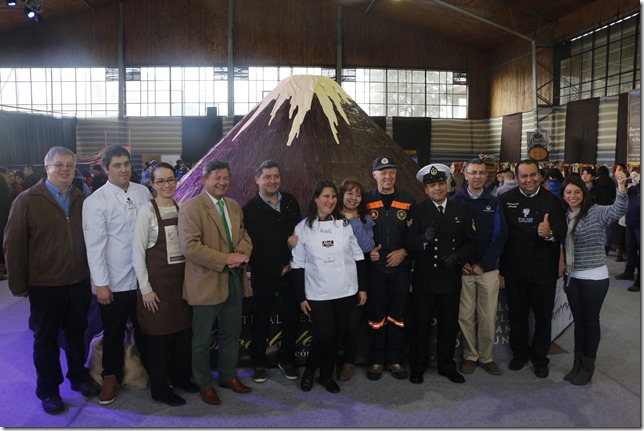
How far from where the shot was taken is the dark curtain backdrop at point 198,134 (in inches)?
679

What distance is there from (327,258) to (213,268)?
0.68 m

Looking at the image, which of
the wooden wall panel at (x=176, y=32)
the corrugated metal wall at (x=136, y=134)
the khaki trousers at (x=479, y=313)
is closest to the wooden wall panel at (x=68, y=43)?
the wooden wall panel at (x=176, y=32)

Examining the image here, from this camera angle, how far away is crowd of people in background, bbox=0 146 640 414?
310cm

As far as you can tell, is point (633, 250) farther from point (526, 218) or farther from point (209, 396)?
point (209, 396)

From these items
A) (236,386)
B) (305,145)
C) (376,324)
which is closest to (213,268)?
(236,386)

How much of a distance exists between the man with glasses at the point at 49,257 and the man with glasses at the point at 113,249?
19 centimetres

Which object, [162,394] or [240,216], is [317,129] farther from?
[162,394]

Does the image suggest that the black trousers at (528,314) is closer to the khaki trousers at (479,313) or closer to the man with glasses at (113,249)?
the khaki trousers at (479,313)

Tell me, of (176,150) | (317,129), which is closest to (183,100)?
(176,150)

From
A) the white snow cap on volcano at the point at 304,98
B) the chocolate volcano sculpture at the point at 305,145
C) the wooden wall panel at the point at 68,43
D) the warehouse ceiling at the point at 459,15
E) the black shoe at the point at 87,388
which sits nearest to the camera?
the black shoe at the point at 87,388

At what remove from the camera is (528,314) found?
151 inches

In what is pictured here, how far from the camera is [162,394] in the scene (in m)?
3.19

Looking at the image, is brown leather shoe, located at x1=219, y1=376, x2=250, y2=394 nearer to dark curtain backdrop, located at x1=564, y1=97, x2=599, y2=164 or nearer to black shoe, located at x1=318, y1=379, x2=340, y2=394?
black shoe, located at x1=318, y1=379, x2=340, y2=394

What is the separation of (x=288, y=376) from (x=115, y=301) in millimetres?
1232
